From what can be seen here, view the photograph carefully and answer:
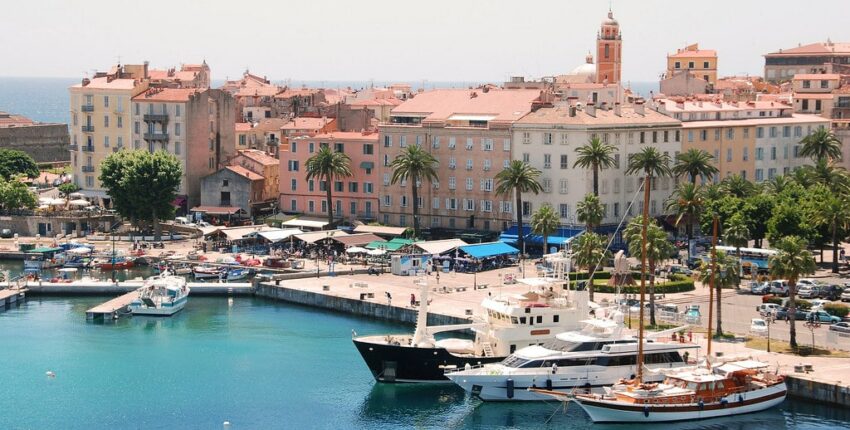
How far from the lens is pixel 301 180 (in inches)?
5723

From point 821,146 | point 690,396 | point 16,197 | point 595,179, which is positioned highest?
point 821,146

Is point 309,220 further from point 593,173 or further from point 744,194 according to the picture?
point 744,194

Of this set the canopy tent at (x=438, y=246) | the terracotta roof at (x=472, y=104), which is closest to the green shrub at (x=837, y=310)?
the canopy tent at (x=438, y=246)

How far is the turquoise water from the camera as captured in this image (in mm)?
80750

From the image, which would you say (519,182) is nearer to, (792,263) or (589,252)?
(589,252)

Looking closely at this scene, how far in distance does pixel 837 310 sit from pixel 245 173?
67.6 m

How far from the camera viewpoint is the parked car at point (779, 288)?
106 meters

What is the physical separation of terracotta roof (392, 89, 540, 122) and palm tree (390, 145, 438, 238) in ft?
14.6

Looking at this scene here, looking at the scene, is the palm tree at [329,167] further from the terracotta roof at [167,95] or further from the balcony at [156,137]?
the balcony at [156,137]

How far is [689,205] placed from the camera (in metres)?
123

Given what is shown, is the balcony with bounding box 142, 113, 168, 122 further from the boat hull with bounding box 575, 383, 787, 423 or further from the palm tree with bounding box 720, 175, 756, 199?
the boat hull with bounding box 575, 383, 787, 423

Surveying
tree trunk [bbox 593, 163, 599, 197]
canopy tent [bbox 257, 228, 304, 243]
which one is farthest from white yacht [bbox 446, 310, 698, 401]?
canopy tent [bbox 257, 228, 304, 243]

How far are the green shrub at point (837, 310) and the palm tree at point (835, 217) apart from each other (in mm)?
17923

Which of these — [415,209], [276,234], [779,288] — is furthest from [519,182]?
[779,288]
